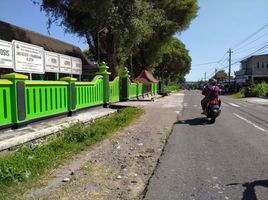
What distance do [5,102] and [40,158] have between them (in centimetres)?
204

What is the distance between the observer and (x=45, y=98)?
9.48 metres

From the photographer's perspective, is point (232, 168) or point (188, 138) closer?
point (232, 168)

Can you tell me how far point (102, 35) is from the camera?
25109 mm

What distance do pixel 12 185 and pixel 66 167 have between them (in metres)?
1.29

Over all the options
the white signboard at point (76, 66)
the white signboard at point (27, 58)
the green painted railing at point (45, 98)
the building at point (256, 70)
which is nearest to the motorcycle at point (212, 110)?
the green painted railing at point (45, 98)

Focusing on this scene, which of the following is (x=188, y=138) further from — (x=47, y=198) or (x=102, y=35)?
(x=102, y=35)

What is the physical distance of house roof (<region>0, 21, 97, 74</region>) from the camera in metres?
21.9

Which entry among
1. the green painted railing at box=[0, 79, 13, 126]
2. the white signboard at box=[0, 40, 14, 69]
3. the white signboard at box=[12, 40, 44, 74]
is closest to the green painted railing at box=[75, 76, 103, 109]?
the white signboard at box=[12, 40, 44, 74]

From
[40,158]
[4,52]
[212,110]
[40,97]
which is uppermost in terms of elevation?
[4,52]

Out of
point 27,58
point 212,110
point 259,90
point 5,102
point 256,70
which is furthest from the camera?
point 256,70

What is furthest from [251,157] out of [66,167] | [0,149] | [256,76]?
[256,76]

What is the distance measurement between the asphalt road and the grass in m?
1.88

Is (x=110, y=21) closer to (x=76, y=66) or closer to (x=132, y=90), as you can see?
(x=132, y=90)

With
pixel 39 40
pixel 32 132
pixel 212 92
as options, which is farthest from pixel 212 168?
pixel 39 40
